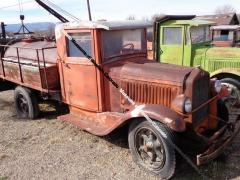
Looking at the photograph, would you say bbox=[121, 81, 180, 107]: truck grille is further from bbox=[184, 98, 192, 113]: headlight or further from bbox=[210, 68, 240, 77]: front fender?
bbox=[210, 68, 240, 77]: front fender

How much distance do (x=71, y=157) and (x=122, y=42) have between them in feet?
6.80

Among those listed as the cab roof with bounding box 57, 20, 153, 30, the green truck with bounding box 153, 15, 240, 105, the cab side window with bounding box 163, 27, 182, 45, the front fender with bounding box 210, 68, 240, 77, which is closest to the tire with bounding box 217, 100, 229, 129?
the cab roof with bounding box 57, 20, 153, 30

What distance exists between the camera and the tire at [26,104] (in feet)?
21.4

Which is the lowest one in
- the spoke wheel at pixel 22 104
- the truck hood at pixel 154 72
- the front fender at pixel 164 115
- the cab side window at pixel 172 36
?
the spoke wheel at pixel 22 104

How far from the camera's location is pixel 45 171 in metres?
4.50

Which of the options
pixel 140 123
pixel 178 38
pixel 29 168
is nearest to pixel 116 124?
pixel 140 123

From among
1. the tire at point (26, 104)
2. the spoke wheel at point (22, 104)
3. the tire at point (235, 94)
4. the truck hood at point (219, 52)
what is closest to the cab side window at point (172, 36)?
the truck hood at point (219, 52)

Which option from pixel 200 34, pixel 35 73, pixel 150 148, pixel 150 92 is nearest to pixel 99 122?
pixel 150 92

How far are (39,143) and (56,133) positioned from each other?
1.55 ft

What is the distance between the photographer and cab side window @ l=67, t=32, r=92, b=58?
4.99m

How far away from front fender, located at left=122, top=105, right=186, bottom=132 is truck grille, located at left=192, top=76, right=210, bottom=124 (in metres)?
0.41

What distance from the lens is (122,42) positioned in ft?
17.1

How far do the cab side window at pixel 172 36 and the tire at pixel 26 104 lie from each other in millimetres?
3565

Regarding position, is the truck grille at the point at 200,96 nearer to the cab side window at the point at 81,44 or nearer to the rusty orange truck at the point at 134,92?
the rusty orange truck at the point at 134,92
